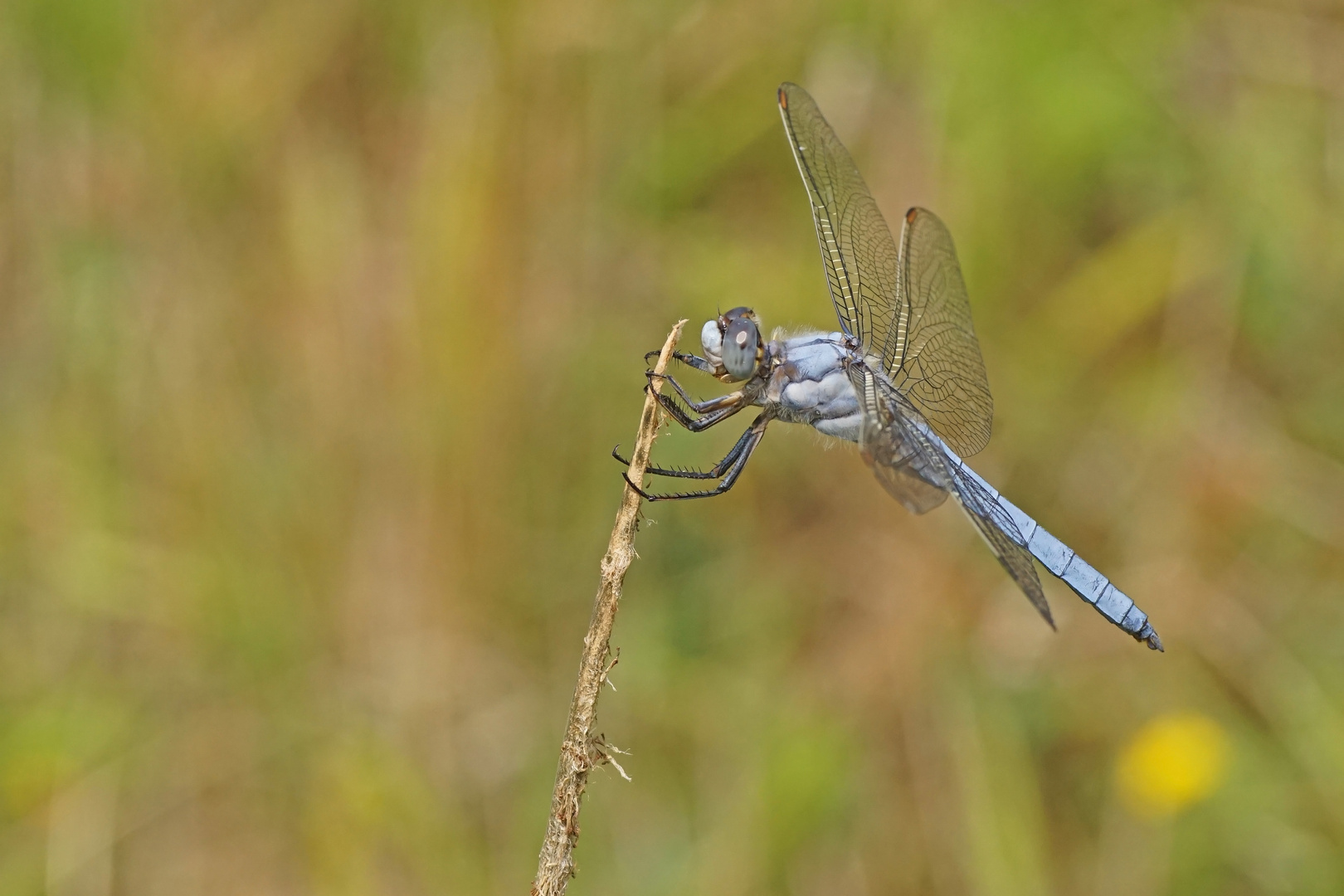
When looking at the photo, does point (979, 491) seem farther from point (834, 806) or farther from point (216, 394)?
point (216, 394)

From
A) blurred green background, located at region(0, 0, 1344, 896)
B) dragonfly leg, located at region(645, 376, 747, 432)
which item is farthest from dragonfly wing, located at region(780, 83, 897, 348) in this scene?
blurred green background, located at region(0, 0, 1344, 896)

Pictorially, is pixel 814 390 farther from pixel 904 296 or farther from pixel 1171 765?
pixel 1171 765

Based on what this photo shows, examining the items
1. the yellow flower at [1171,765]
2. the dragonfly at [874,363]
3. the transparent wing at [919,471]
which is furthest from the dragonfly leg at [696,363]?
the yellow flower at [1171,765]

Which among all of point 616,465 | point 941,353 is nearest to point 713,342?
point 941,353

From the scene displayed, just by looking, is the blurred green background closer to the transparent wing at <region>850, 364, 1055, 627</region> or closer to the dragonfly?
the dragonfly

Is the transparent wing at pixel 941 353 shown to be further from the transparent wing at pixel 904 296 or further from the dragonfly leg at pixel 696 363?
the dragonfly leg at pixel 696 363

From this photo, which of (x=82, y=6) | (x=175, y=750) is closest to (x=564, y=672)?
(x=175, y=750)
